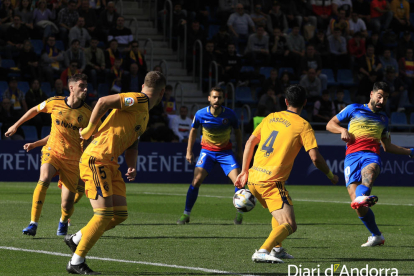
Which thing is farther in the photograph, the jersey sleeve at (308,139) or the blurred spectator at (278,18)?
Answer: the blurred spectator at (278,18)

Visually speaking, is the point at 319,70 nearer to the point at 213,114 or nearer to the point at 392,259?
the point at 213,114

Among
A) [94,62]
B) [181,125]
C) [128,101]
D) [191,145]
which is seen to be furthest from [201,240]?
[94,62]

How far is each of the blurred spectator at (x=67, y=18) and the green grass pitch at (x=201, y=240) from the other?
8.12 metres

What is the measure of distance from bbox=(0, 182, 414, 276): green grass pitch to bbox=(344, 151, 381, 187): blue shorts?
833 mm

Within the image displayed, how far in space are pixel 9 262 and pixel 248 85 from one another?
17406 mm

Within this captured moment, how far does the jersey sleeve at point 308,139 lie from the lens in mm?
7008

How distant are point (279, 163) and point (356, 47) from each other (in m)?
19.6

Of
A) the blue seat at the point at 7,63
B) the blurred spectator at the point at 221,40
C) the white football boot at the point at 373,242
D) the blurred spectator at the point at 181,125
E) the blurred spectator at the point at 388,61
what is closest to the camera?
the white football boot at the point at 373,242

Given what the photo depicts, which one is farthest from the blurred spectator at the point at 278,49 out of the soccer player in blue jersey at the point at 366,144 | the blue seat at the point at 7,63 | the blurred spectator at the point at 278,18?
the soccer player in blue jersey at the point at 366,144

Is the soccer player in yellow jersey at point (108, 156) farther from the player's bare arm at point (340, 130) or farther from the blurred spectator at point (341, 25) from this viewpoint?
the blurred spectator at point (341, 25)

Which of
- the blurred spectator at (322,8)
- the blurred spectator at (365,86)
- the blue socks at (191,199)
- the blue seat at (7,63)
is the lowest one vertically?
the blurred spectator at (365,86)

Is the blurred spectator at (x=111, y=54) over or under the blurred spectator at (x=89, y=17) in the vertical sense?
under

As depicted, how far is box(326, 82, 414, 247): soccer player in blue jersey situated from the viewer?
8.58 m

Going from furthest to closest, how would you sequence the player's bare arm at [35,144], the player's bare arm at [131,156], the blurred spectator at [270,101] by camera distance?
the blurred spectator at [270,101]
the player's bare arm at [35,144]
the player's bare arm at [131,156]
